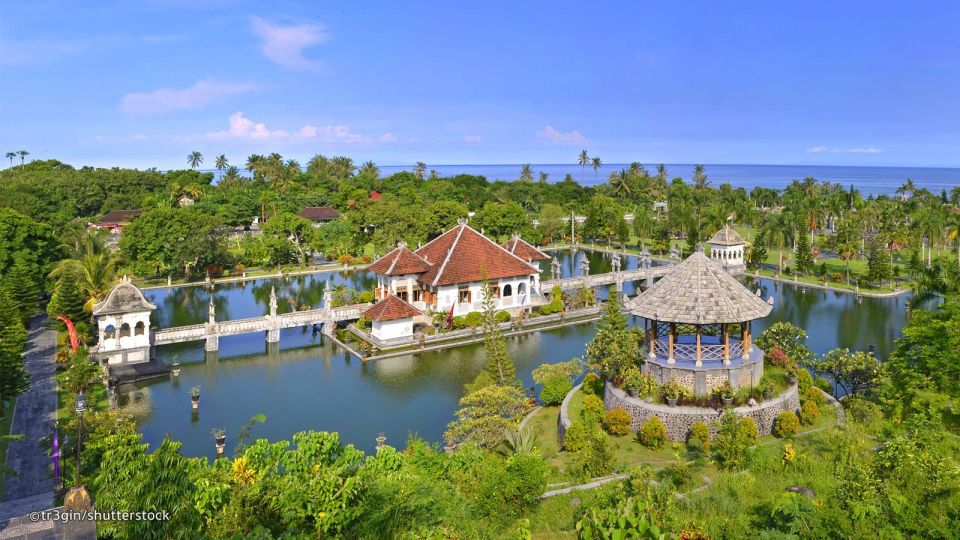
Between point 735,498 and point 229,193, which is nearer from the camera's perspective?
point 735,498

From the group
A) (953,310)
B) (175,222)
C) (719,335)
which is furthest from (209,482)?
(175,222)

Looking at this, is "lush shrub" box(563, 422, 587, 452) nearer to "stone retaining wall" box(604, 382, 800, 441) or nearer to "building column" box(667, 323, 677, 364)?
"stone retaining wall" box(604, 382, 800, 441)

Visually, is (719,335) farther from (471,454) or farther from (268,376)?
(268,376)

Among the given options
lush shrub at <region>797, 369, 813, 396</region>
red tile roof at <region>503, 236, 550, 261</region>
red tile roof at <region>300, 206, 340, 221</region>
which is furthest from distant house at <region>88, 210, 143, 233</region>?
lush shrub at <region>797, 369, 813, 396</region>

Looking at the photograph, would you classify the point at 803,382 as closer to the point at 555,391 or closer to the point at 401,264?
the point at 555,391

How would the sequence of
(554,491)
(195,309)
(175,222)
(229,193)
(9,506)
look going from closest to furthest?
(554,491)
(9,506)
(195,309)
(175,222)
(229,193)

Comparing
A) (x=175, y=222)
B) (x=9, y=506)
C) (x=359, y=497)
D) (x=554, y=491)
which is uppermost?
(x=175, y=222)
